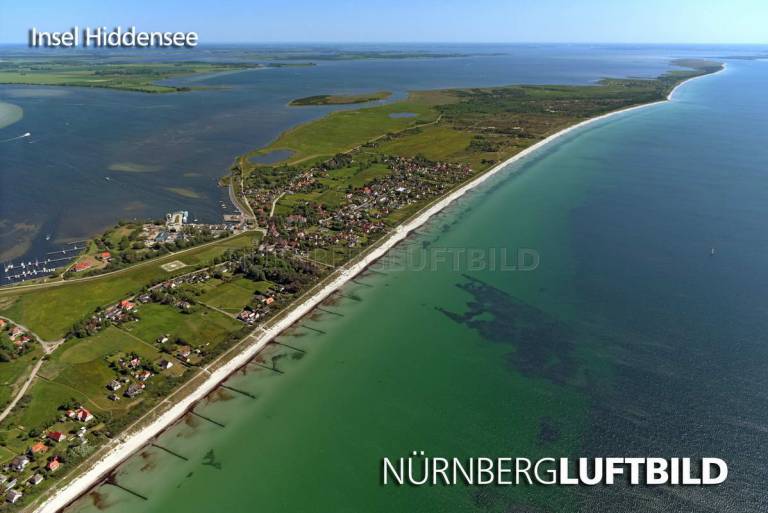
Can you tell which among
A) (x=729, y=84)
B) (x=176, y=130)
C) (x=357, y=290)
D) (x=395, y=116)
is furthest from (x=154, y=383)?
(x=729, y=84)

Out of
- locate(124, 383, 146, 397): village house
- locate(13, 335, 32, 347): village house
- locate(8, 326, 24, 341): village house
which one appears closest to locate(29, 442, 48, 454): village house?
locate(124, 383, 146, 397): village house

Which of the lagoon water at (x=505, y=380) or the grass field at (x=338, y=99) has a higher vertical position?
the grass field at (x=338, y=99)

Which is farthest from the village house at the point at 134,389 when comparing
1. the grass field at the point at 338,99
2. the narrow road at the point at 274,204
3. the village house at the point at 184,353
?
the grass field at the point at 338,99

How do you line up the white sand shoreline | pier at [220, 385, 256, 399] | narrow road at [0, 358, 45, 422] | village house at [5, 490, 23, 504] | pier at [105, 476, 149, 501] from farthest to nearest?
1. pier at [220, 385, 256, 399]
2. narrow road at [0, 358, 45, 422]
3. pier at [105, 476, 149, 501]
4. the white sand shoreline
5. village house at [5, 490, 23, 504]

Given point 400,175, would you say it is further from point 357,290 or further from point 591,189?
point 357,290

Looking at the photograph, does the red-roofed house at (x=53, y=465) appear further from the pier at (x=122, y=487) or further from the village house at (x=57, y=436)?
the pier at (x=122, y=487)

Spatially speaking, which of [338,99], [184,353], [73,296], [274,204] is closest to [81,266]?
[73,296]

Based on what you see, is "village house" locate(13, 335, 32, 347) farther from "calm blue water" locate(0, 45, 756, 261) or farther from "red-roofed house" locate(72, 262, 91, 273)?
"calm blue water" locate(0, 45, 756, 261)
